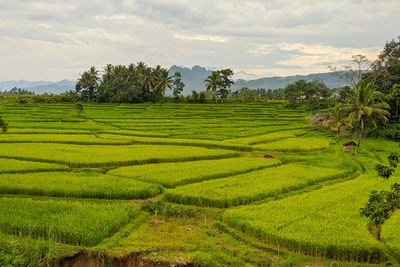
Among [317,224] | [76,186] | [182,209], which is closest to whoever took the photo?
[317,224]

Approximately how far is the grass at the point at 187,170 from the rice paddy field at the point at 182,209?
5cm

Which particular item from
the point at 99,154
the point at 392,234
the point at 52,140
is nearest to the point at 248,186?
→ the point at 392,234

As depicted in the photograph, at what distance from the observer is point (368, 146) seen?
26.4 metres

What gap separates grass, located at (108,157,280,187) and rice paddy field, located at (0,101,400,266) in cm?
Result: 5

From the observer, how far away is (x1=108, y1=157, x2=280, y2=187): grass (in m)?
12.5

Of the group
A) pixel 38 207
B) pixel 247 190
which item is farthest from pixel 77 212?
pixel 247 190

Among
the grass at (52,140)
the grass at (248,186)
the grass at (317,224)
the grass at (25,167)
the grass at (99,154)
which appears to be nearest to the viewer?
the grass at (317,224)

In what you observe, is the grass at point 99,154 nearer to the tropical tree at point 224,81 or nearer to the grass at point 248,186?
the grass at point 248,186

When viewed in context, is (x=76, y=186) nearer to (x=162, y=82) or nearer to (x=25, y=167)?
(x=25, y=167)

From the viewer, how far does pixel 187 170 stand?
1402cm

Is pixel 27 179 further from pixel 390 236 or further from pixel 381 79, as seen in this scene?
pixel 381 79

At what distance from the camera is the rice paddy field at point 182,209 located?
265 inches

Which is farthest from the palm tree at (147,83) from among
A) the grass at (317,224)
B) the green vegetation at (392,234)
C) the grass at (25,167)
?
the green vegetation at (392,234)

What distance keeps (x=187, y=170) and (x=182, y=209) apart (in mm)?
4336
